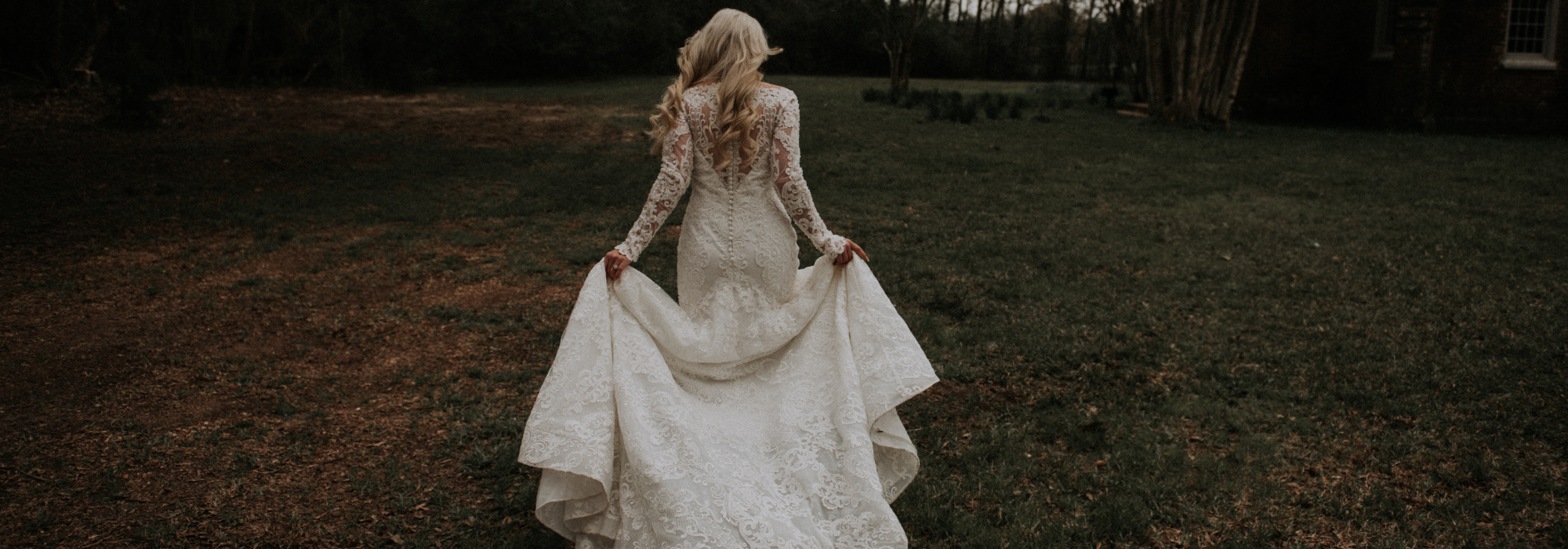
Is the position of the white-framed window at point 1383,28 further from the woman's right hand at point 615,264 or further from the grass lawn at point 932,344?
the woman's right hand at point 615,264

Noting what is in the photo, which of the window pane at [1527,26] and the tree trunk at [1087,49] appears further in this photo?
the tree trunk at [1087,49]

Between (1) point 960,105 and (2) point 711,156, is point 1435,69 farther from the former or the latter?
(2) point 711,156

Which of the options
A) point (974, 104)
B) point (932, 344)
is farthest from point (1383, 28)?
point (932, 344)

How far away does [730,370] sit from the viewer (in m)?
3.24

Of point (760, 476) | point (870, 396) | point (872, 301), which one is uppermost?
point (872, 301)

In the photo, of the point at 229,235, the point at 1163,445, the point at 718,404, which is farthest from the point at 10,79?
the point at 1163,445

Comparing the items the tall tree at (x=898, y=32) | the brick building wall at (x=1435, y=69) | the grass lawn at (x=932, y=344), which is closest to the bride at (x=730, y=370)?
the grass lawn at (x=932, y=344)

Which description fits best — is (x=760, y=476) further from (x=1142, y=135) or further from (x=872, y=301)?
(x=1142, y=135)

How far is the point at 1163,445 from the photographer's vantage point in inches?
165

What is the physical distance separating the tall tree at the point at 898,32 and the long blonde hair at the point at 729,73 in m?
20.6

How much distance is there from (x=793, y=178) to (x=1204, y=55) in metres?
18.1

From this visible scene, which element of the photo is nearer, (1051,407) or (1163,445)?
(1163,445)

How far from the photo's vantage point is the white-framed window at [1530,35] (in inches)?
659

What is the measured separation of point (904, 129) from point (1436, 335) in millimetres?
11886
